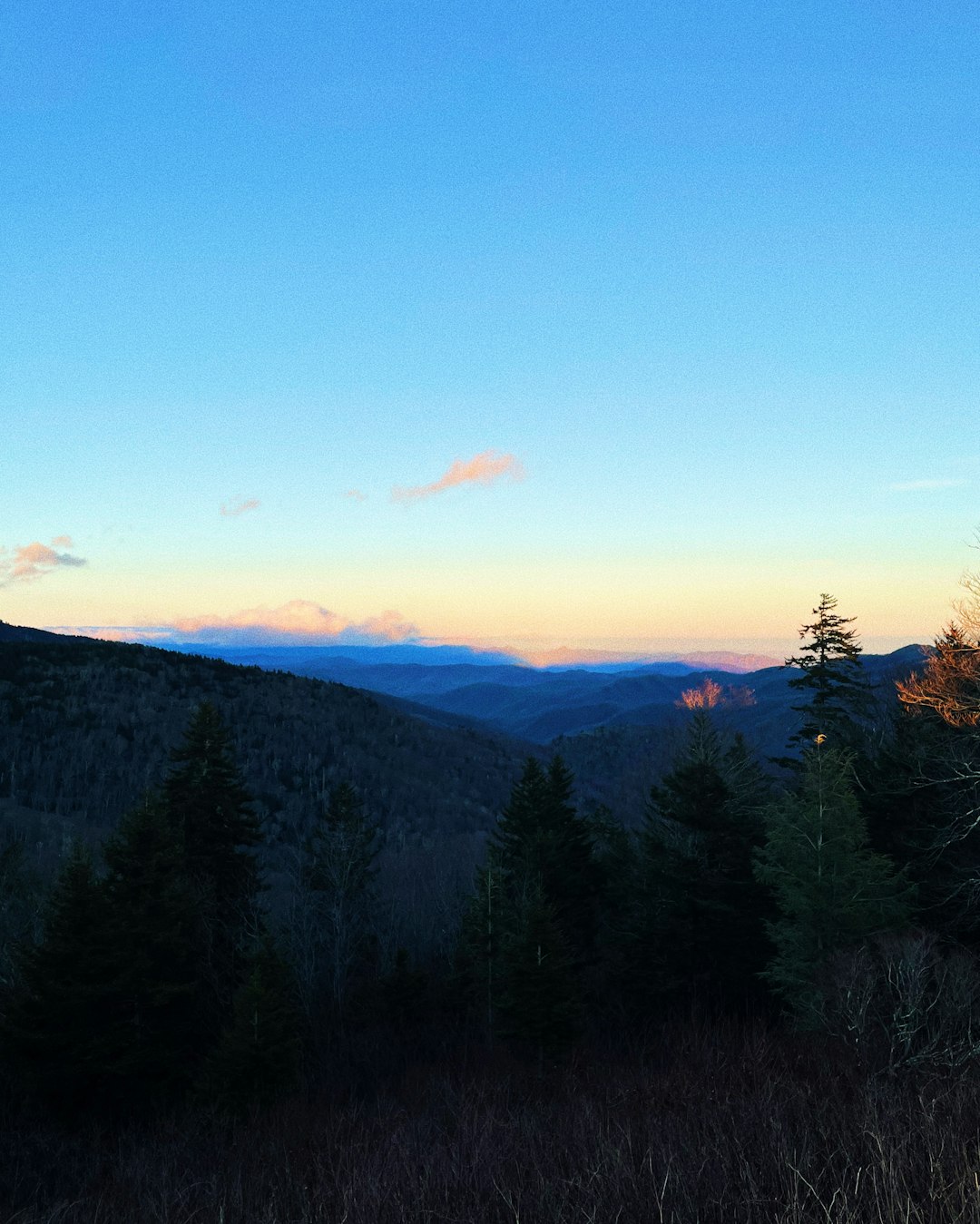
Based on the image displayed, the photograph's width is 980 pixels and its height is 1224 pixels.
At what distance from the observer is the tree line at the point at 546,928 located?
2417 centimetres

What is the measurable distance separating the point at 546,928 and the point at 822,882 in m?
9.91

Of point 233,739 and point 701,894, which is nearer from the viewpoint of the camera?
point 701,894

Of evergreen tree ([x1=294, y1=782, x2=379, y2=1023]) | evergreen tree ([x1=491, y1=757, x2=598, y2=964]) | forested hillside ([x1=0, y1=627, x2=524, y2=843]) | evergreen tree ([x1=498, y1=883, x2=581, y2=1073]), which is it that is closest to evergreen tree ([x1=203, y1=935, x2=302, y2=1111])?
evergreen tree ([x1=498, y1=883, x2=581, y2=1073])

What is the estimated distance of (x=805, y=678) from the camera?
34125mm

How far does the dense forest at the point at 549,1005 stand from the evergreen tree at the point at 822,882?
0.33ft

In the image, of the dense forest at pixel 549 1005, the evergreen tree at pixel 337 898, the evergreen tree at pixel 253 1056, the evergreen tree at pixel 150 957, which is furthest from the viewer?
the evergreen tree at pixel 337 898

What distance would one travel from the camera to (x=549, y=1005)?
94.5ft

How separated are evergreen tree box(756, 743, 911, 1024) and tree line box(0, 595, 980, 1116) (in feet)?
0.22

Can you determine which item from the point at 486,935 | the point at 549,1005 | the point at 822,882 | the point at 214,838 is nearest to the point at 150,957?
the point at 214,838

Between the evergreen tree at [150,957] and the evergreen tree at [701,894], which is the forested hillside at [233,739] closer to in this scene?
the evergreen tree at [150,957]

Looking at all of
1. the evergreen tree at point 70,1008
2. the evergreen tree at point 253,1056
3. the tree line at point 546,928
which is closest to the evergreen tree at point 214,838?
the tree line at point 546,928

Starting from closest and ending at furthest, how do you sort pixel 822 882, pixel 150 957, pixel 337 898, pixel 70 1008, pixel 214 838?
pixel 822 882
pixel 70 1008
pixel 150 957
pixel 214 838
pixel 337 898

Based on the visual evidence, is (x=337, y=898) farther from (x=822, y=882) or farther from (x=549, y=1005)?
(x=822, y=882)

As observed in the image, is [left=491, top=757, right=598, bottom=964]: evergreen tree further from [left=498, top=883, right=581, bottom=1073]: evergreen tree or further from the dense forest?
[left=498, top=883, right=581, bottom=1073]: evergreen tree
